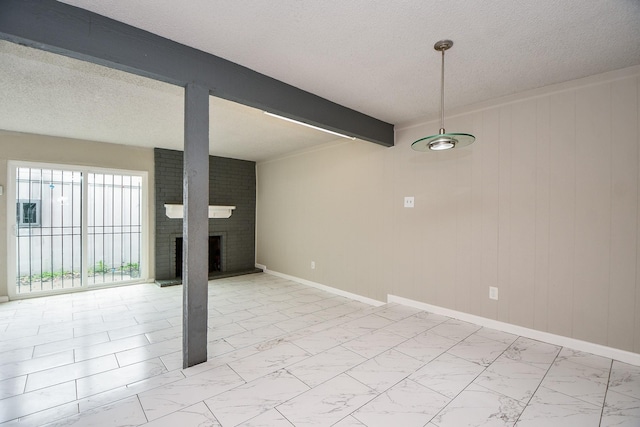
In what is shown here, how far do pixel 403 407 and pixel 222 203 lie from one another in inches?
215

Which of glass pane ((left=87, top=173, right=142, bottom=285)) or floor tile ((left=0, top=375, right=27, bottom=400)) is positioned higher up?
glass pane ((left=87, top=173, right=142, bottom=285))

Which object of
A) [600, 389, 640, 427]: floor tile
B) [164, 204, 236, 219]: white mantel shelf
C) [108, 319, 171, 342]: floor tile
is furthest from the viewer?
[164, 204, 236, 219]: white mantel shelf

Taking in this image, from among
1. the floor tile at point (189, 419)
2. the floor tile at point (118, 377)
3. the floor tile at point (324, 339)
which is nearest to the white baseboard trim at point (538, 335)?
the floor tile at point (324, 339)

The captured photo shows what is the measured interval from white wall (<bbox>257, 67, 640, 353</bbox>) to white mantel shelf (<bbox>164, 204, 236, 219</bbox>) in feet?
9.29

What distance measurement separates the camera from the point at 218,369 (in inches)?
90.2

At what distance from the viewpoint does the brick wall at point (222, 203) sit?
18.7 feet

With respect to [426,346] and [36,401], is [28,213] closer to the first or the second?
[36,401]

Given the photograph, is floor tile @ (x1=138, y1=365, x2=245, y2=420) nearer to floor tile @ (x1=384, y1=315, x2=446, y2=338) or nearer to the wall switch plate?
floor tile @ (x1=384, y1=315, x2=446, y2=338)

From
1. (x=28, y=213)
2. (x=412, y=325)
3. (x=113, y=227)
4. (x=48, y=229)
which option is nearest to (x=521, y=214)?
(x=412, y=325)

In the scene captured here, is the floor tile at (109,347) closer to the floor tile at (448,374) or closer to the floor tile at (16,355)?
the floor tile at (16,355)

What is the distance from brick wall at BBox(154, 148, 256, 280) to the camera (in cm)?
569

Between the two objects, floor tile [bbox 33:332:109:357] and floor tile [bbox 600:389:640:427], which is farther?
floor tile [bbox 33:332:109:357]

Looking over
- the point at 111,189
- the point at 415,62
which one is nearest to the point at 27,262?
the point at 111,189

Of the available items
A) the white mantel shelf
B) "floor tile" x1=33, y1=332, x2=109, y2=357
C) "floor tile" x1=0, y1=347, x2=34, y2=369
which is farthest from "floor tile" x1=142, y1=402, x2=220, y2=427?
the white mantel shelf
